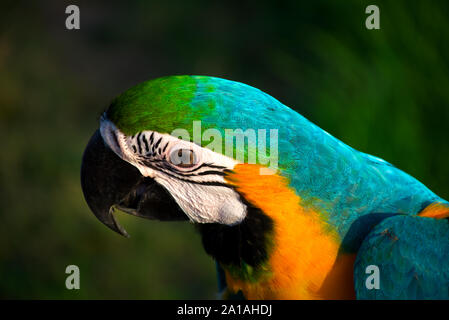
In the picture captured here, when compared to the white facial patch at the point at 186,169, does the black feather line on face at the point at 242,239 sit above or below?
below

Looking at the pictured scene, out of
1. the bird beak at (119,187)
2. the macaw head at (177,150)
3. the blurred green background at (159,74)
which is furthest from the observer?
the blurred green background at (159,74)

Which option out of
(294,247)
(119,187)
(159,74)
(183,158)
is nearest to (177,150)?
(183,158)

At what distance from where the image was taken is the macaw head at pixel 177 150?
1229mm

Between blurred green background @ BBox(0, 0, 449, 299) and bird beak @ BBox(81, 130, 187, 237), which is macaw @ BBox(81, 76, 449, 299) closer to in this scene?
bird beak @ BBox(81, 130, 187, 237)

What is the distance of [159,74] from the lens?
4.73 meters

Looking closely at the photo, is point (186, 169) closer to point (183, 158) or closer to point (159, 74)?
point (183, 158)

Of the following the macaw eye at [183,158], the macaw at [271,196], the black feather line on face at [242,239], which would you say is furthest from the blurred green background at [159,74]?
the macaw eye at [183,158]

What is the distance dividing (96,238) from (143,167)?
1.75 metres

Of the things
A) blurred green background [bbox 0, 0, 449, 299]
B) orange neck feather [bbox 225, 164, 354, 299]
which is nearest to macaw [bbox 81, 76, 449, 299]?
orange neck feather [bbox 225, 164, 354, 299]

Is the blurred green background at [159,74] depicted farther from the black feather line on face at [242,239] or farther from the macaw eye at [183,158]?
the macaw eye at [183,158]

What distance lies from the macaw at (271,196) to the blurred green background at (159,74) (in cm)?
107

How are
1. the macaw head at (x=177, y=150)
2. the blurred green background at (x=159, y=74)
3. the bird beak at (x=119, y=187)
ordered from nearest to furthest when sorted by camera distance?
1. the macaw head at (x=177, y=150)
2. the bird beak at (x=119, y=187)
3. the blurred green background at (x=159, y=74)
